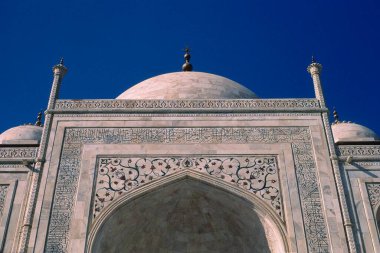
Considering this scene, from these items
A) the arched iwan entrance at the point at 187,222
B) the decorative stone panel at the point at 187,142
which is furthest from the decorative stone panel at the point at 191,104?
the arched iwan entrance at the point at 187,222

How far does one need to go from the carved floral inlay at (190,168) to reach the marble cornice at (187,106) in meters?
0.85

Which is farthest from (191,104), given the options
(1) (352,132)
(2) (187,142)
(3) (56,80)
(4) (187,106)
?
(1) (352,132)

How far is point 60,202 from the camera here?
24.7ft

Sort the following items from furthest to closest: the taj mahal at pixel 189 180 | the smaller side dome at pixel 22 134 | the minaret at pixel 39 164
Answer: the smaller side dome at pixel 22 134
the taj mahal at pixel 189 180
the minaret at pixel 39 164

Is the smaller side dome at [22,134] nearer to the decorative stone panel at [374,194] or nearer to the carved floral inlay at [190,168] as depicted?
the carved floral inlay at [190,168]

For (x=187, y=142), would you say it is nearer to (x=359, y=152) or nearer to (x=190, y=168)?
(x=190, y=168)

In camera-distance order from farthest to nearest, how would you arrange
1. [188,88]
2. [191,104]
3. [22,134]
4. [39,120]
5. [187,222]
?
A: [39,120]
[22,134]
[188,88]
[191,104]
[187,222]

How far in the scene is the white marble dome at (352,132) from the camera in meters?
9.78

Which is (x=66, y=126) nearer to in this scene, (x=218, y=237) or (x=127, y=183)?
(x=127, y=183)

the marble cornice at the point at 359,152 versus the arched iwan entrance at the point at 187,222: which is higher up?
the marble cornice at the point at 359,152

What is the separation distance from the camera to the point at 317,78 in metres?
8.88

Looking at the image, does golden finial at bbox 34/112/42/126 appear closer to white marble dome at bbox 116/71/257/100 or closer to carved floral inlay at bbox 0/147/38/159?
white marble dome at bbox 116/71/257/100

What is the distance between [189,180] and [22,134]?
138 inches

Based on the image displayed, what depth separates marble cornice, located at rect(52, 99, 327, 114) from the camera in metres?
8.48
